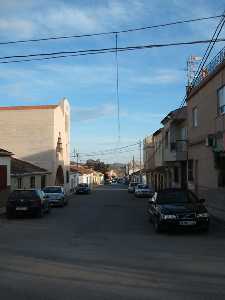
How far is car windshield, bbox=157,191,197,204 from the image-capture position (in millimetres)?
18594

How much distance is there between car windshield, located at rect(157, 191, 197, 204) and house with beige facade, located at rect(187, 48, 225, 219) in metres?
5.43

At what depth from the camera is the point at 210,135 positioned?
1072 inches

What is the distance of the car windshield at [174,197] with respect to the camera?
18594mm

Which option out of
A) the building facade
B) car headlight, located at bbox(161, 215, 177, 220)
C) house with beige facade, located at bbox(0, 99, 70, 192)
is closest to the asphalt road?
car headlight, located at bbox(161, 215, 177, 220)

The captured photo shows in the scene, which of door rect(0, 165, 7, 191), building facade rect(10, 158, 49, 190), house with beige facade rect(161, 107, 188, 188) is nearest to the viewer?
door rect(0, 165, 7, 191)

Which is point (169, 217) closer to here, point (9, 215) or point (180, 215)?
point (180, 215)

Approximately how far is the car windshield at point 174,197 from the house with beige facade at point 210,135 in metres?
5.43

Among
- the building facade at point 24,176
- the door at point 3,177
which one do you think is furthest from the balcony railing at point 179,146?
the door at point 3,177

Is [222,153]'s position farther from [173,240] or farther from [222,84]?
[173,240]

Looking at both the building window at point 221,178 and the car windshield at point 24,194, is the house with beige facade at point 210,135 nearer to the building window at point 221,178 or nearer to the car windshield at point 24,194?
the building window at point 221,178

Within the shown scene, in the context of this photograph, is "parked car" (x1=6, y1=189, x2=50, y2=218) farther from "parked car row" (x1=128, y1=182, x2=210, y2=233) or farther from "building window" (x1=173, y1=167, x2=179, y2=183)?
"building window" (x1=173, y1=167, x2=179, y2=183)

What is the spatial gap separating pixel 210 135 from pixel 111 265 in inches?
683

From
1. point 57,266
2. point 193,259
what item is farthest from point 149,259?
point 57,266

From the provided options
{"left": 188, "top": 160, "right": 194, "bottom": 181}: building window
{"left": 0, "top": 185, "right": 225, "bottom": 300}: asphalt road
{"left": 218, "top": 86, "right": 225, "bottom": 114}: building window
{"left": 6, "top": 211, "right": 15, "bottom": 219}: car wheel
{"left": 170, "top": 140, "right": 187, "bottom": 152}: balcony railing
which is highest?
{"left": 218, "top": 86, "right": 225, "bottom": 114}: building window
